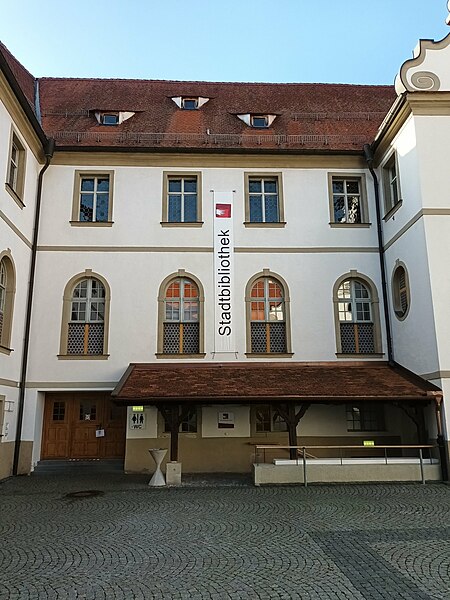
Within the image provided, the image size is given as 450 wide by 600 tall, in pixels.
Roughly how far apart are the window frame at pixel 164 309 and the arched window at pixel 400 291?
546 cm

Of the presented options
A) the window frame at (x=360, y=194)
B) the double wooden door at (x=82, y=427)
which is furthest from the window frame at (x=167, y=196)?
the double wooden door at (x=82, y=427)

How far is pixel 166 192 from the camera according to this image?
52.6ft

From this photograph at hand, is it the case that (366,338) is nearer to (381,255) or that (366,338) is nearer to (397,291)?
(397,291)

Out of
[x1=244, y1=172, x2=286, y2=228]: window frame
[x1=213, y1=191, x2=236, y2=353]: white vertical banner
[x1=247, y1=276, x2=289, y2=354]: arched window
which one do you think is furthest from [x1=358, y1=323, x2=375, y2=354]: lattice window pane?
[x1=244, y1=172, x2=286, y2=228]: window frame

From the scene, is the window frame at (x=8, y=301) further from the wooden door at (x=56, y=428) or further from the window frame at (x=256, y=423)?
the window frame at (x=256, y=423)

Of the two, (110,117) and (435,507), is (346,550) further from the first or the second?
(110,117)

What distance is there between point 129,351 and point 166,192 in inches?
195

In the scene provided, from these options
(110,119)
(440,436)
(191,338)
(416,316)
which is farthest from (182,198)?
(440,436)

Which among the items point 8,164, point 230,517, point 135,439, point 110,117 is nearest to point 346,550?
point 230,517

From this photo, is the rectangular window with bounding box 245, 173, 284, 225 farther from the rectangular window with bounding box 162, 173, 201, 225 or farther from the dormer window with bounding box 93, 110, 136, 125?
the dormer window with bounding box 93, 110, 136, 125

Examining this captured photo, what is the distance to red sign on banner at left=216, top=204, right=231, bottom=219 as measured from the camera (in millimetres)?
15867

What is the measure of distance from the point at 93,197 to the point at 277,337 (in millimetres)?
6955

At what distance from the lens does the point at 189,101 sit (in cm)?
1945

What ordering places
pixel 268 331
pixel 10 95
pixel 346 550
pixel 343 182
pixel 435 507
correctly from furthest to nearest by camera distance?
pixel 343 182 < pixel 268 331 < pixel 10 95 < pixel 435 507 < pixel 346 550
